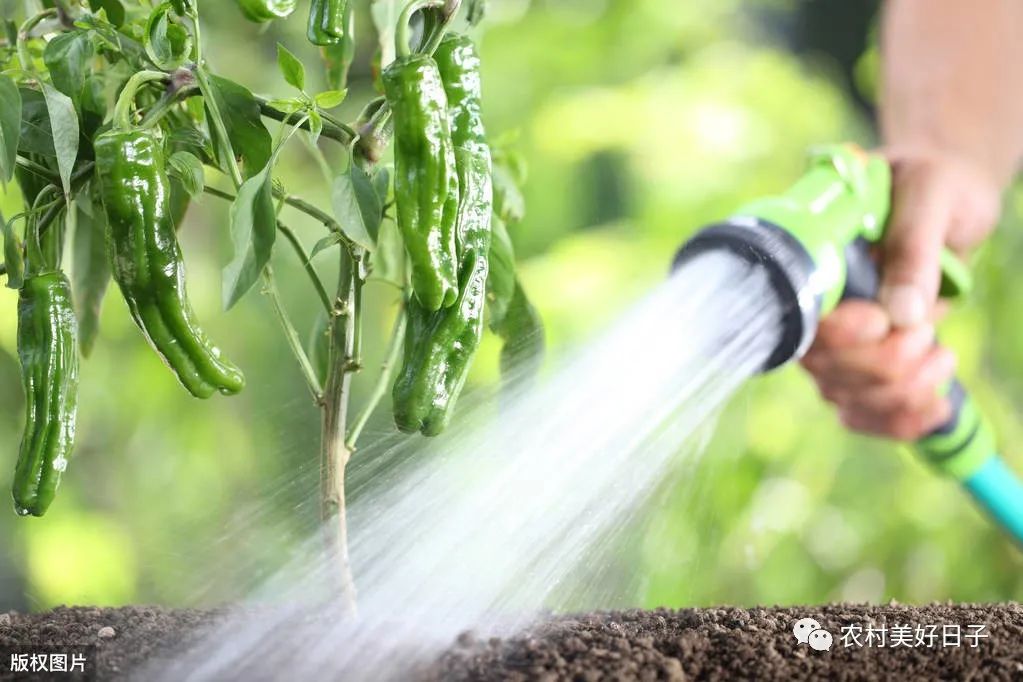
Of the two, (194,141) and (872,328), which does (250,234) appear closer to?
(194,141)

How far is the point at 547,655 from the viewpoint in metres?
0.68

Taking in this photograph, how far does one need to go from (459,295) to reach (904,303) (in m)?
0.57

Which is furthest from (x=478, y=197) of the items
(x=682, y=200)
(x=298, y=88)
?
(x=682, y=200)

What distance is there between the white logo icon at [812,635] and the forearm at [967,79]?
2.56 feet

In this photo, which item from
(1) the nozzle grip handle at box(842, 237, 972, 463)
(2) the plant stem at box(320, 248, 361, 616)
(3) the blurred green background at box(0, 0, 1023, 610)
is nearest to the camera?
(2) the plant stem at box(320, 248, 361, 616)

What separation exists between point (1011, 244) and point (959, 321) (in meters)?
0.17

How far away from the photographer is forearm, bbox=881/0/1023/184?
4.50ft

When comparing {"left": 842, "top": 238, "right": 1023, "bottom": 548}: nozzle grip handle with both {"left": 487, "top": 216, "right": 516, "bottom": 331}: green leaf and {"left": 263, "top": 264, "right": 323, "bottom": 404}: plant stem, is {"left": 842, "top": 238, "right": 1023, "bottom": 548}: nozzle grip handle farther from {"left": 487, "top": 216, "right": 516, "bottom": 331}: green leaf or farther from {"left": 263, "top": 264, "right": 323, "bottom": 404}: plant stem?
{"left": 263, "top": 264, "right": 323, "bottom": 404}: plant stem

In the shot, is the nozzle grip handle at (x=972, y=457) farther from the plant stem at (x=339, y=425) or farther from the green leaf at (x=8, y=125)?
the green leaf at (x=8, y=125)

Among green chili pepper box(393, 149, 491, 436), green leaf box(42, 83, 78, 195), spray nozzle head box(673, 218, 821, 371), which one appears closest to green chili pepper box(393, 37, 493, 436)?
green chili pepper box(393, 149, 491, 436)

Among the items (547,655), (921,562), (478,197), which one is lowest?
(921,562)

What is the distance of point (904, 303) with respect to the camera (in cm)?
107

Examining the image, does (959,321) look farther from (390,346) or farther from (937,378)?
(390,346)

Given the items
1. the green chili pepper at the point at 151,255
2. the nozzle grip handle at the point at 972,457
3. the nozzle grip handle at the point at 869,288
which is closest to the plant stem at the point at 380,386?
the green chili pepper at the point at 151,255
